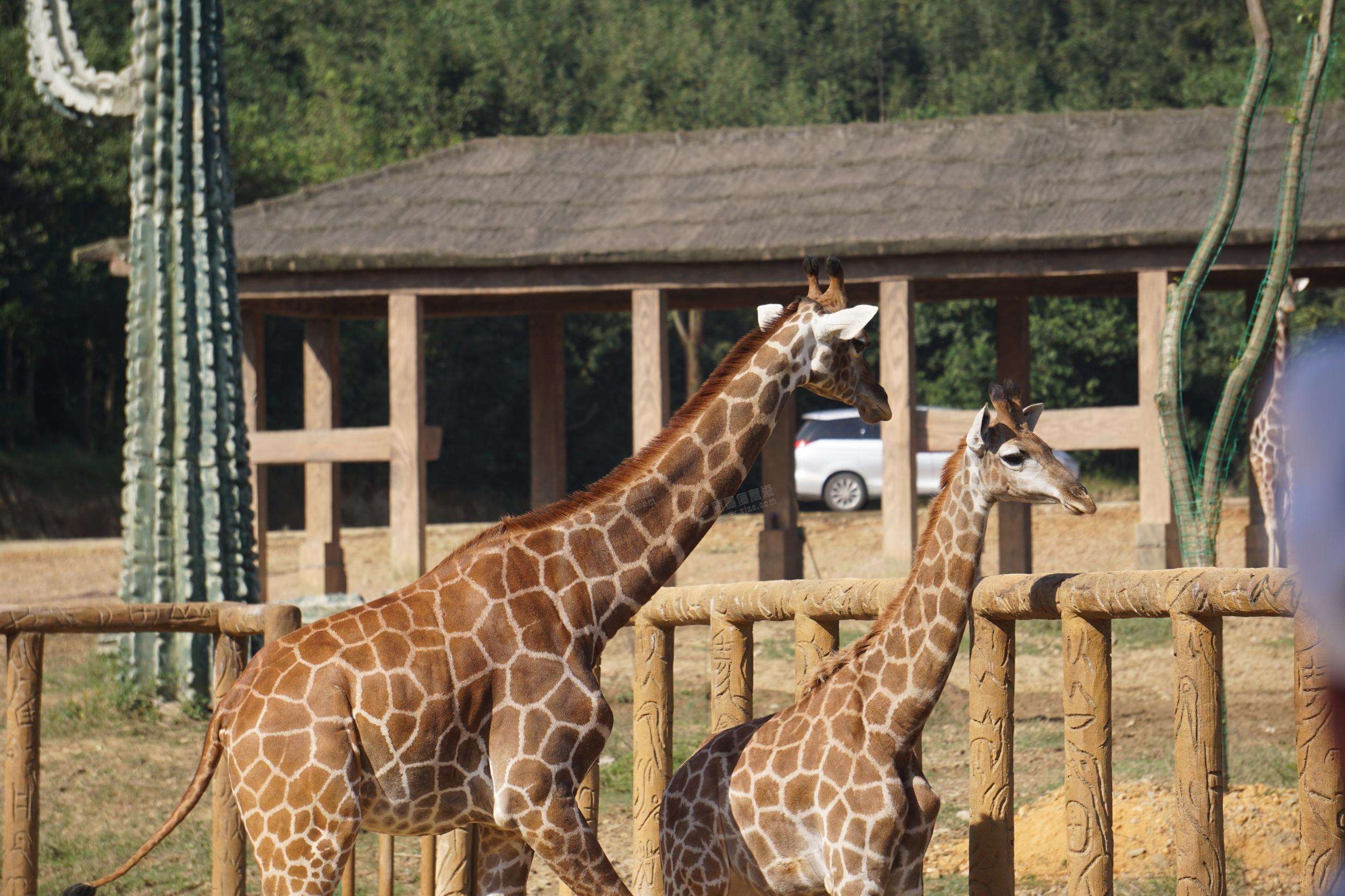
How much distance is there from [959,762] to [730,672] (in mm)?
4671

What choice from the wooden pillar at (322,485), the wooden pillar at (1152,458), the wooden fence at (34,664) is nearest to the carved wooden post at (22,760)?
the wooden fence at (34,664)

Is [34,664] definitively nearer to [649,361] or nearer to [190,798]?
[190,798]

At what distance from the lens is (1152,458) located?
38.4 ft

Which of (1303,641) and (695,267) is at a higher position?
(695,267)

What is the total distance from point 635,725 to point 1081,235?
328 inches

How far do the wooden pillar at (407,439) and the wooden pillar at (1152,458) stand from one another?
591 cm

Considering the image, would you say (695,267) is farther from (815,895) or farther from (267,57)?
(267,57)

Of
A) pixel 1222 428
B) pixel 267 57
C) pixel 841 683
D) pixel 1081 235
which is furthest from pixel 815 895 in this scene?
pixel 267 57

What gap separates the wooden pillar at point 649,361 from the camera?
41.9ft

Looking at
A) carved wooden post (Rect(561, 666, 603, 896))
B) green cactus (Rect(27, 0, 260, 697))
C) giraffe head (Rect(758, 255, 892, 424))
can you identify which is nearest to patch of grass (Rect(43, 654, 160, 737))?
green cactus (Rect(27, 0, 260, 697))

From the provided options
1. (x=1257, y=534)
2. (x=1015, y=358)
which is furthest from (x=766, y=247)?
(x=1257, y=534)

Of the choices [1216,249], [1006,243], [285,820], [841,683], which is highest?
[1006,243]

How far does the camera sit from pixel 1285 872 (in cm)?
624

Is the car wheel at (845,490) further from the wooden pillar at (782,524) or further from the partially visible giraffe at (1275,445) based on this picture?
the partially visible giraffe at (1275,445)
